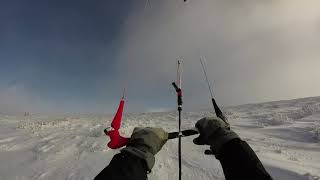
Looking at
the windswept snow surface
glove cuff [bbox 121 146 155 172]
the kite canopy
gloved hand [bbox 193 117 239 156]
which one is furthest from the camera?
the windswept snow surface

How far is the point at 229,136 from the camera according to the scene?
7.61 feet

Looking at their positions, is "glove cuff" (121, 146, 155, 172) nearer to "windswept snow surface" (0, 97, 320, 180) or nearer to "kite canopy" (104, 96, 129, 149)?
"kite canopy" (104, 96, 129, 149)

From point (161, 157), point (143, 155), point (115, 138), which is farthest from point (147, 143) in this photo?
point (161, 157)

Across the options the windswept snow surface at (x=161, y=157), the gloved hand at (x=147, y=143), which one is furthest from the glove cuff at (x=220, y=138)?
the windswept snow surface at (x=161, y=157)

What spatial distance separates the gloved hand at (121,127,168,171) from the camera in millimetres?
2230

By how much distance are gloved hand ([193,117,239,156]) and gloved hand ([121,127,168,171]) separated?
35cm

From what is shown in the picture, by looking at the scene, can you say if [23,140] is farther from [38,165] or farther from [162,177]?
[162,177]

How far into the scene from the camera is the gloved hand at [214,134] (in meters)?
2.32

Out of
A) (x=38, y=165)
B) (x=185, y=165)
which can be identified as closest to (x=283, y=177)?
(x=185, y=165)

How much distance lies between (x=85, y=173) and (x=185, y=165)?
2203 millimetres

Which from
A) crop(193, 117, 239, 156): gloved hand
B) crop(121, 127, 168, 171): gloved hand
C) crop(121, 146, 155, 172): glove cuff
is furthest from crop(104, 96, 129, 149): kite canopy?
crop(193, 117, 239, 156): gloved hand

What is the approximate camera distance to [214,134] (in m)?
2.43

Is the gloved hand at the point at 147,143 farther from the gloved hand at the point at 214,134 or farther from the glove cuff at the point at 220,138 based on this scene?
the glove cuff at the point at 220,138

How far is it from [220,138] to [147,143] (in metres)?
0.58
